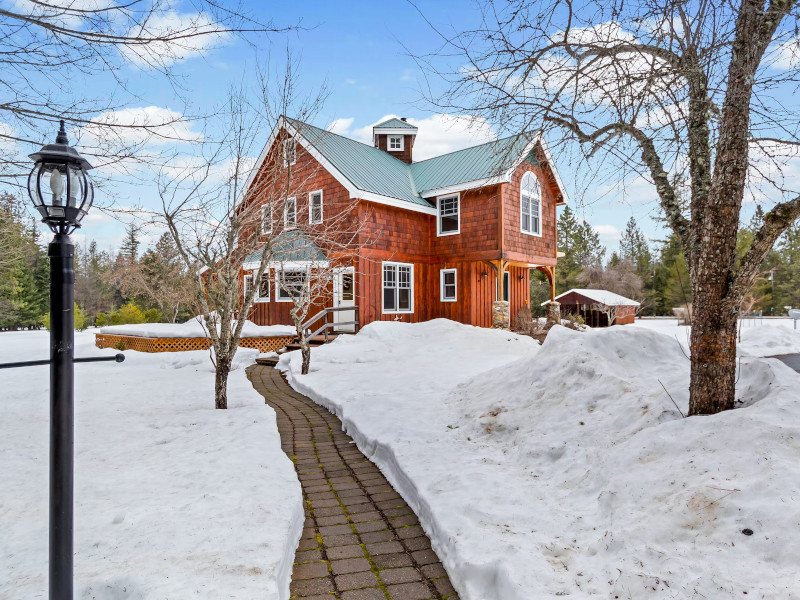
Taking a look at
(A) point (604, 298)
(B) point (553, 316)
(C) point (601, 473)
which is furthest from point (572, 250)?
(C) point (601, 473)

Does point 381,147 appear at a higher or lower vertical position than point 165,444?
higher

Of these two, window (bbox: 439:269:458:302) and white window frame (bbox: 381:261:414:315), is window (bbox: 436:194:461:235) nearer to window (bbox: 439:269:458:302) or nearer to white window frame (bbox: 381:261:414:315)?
window (bbox: 439:269:458:302)

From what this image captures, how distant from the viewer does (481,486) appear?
12.5ft

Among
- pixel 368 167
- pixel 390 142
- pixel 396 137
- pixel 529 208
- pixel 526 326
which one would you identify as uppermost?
pixel 396 137

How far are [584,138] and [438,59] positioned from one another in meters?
1.80

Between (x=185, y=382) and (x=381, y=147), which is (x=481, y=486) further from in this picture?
(x=381, y=147)

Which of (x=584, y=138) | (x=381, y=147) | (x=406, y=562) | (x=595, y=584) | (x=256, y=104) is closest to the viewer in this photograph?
(x=595, y=584)

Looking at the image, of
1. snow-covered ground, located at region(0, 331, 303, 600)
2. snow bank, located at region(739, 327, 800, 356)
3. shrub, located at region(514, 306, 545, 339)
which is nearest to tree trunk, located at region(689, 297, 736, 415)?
snow-covered ground, located at region(0, 331, 303, 600)

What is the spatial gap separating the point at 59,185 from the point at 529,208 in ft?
55.1

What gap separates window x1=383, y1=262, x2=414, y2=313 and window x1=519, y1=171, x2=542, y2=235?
4.77 m

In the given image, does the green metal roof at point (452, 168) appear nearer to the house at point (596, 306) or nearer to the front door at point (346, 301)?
the front door at point (346, 301)

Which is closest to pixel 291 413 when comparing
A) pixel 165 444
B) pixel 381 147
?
pixel 165 444

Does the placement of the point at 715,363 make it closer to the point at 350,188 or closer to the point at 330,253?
the point at 330,253

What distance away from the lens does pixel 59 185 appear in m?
2.39
